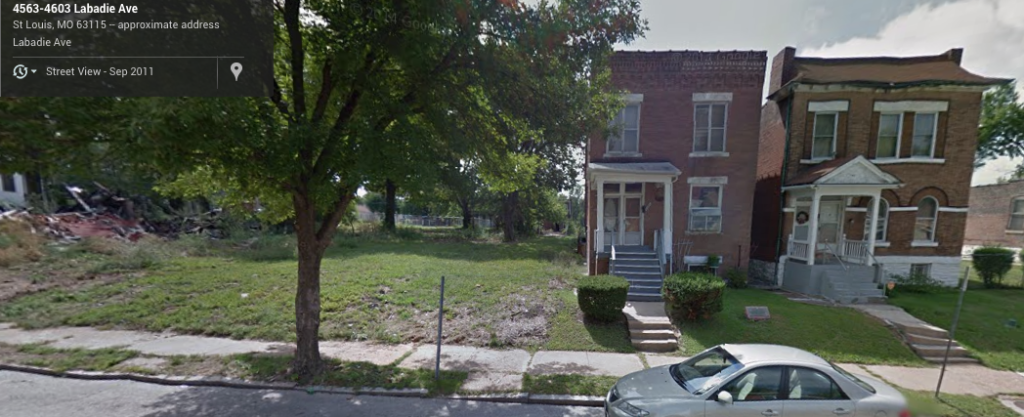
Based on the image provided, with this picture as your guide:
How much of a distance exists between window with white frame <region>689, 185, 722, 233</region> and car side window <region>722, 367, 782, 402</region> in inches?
380

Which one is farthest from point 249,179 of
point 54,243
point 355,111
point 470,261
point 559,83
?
point 54,243

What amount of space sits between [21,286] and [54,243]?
4.63m

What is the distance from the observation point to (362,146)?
Answer: 4734 millimetres

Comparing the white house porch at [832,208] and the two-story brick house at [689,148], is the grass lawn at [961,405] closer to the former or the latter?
the two-story brick house at [689,148]

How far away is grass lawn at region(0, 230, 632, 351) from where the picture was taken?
7.45m

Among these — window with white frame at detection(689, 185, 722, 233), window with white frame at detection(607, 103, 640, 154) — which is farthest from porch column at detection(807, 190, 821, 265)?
window with white frame at detection(607, 103, 640, 154)

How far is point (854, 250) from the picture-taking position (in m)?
12.2

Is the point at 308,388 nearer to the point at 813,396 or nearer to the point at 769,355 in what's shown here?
the point at 769,355

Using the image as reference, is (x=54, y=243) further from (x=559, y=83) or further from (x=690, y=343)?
(x=690, y=343)

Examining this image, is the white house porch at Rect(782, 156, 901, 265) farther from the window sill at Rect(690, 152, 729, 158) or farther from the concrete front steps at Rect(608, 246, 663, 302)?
the concrete front steps at Rect(608, 246, 663, 302)

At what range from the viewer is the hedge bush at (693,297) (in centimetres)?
764

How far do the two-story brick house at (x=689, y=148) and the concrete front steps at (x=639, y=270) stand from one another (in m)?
0.59

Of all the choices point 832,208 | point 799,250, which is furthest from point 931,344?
point 832,208

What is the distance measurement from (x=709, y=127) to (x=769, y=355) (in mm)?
10693
